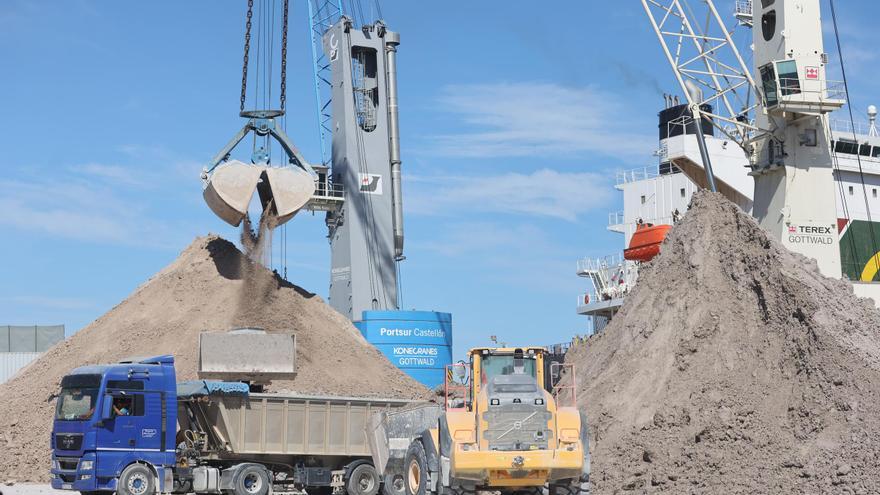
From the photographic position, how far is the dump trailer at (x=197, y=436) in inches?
827

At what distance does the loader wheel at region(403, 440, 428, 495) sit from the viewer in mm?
17516

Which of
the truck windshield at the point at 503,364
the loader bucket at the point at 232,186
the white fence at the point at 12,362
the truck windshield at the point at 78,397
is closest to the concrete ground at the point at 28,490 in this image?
the truck windshield at the point at 78,397

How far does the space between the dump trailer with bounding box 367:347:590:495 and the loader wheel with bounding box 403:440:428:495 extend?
4 centimetres

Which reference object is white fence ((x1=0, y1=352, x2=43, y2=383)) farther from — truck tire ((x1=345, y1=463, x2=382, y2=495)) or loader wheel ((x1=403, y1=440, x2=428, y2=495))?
loader wheel ((x1=403, y1=440, x2=428, y2=495))

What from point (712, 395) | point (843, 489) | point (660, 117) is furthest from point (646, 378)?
point (660, 117)

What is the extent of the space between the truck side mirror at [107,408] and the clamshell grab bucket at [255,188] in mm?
→ 11595

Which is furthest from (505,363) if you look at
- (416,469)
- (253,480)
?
(253,480)

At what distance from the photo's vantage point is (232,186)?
105ft

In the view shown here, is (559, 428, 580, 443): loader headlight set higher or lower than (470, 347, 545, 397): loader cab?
lower

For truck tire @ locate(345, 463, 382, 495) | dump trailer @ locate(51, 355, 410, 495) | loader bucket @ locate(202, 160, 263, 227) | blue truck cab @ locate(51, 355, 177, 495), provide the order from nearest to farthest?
blue truck cab @ locate(51, 355, 177, 495), dump trailer @ locate(51, 355, 410, 495), truck tire @ locate(345, 463, 382, 495), loader bucket @ locate(202, 160, 263, 227)

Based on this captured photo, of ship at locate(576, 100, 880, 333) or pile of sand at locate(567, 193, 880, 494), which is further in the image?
ship at locate(576, 100, 880, 333)

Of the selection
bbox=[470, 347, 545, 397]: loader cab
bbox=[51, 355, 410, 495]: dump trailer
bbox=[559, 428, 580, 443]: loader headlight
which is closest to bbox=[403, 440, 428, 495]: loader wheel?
bbox=[470, 347, 545, 397]: loader cab

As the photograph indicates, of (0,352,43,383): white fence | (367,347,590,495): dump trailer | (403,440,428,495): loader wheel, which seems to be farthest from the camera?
(0,352,43,383): white fence

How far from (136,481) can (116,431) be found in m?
0.97
